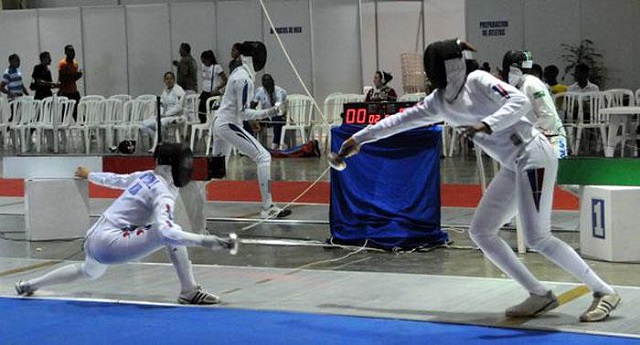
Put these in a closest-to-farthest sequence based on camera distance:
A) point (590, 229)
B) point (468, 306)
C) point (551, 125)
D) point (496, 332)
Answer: point (496, 332)
point (468, 306)
point (590, 229)
point (551, 125)

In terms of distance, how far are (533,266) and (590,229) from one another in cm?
58

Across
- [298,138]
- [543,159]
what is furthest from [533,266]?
[298,138]

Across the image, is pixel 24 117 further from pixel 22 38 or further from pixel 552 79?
pixel 552 79

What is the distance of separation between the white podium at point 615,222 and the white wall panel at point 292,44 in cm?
1189

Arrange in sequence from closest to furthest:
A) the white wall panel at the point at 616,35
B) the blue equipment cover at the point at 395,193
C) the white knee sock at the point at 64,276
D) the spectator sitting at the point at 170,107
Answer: the white knee sock at the point at 64,276 → the blue equipment cover at the point at 395,193 → the spectator sitting at the point at 170,107 → the white wall panel at the point at 616,35

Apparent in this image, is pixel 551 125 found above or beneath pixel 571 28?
beneath

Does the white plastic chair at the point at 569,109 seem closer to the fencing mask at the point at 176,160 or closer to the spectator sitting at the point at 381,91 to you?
the spectator sitting at the point at 381,91

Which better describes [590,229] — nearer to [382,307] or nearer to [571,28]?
[382,307]

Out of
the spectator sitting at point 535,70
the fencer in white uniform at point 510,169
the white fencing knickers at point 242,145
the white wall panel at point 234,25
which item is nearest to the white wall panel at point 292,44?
the white wall panel at point 234,25

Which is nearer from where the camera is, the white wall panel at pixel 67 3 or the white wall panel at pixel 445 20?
the white wall panel at pixel 445 20

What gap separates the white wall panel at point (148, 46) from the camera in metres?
20.5

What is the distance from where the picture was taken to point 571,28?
1744 cm

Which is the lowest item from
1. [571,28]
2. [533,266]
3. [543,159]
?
[533,266]

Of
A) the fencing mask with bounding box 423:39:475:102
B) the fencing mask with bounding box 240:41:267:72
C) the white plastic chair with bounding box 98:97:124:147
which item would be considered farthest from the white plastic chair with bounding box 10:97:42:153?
the fencing mask with bounding box 423:39:475:102
